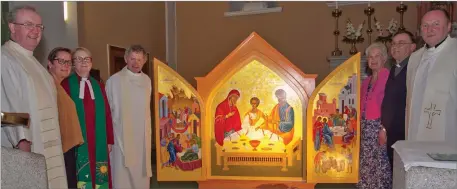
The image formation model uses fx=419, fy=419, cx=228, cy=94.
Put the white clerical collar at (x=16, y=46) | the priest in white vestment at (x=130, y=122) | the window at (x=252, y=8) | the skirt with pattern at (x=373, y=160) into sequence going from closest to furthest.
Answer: the white clerical collar at (x=16, y=46), the skirt with pattern at (x=373, y=160), the priest in white vestment at (x=130, y=122), the window at (x=252, y=8)

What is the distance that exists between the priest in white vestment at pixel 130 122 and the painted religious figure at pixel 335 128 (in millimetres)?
1594

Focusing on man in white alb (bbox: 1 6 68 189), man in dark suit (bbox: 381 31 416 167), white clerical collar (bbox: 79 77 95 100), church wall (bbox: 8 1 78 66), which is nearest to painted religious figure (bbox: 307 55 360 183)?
man in dark suit (bbox: 381 31 416 167)

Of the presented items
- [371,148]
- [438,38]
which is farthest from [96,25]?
[438,38]

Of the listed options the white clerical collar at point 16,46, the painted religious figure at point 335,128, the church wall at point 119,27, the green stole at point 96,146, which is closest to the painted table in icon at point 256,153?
the painted religious figure at point 335,128

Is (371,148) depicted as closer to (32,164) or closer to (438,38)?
(438,38)

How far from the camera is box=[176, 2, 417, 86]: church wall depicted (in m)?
6.50

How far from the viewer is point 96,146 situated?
3672 mm

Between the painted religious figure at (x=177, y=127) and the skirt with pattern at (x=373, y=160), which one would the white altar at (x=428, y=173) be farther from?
the painted religious figure at (x=177, y=127)

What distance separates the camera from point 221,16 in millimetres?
7516

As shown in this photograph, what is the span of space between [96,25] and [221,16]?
244 centimetres

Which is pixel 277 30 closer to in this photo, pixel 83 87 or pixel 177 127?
pixel 177 127

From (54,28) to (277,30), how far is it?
11.7 ft

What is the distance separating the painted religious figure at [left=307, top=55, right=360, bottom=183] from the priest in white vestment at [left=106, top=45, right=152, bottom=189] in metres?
1.59

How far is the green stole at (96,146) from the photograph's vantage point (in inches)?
138
